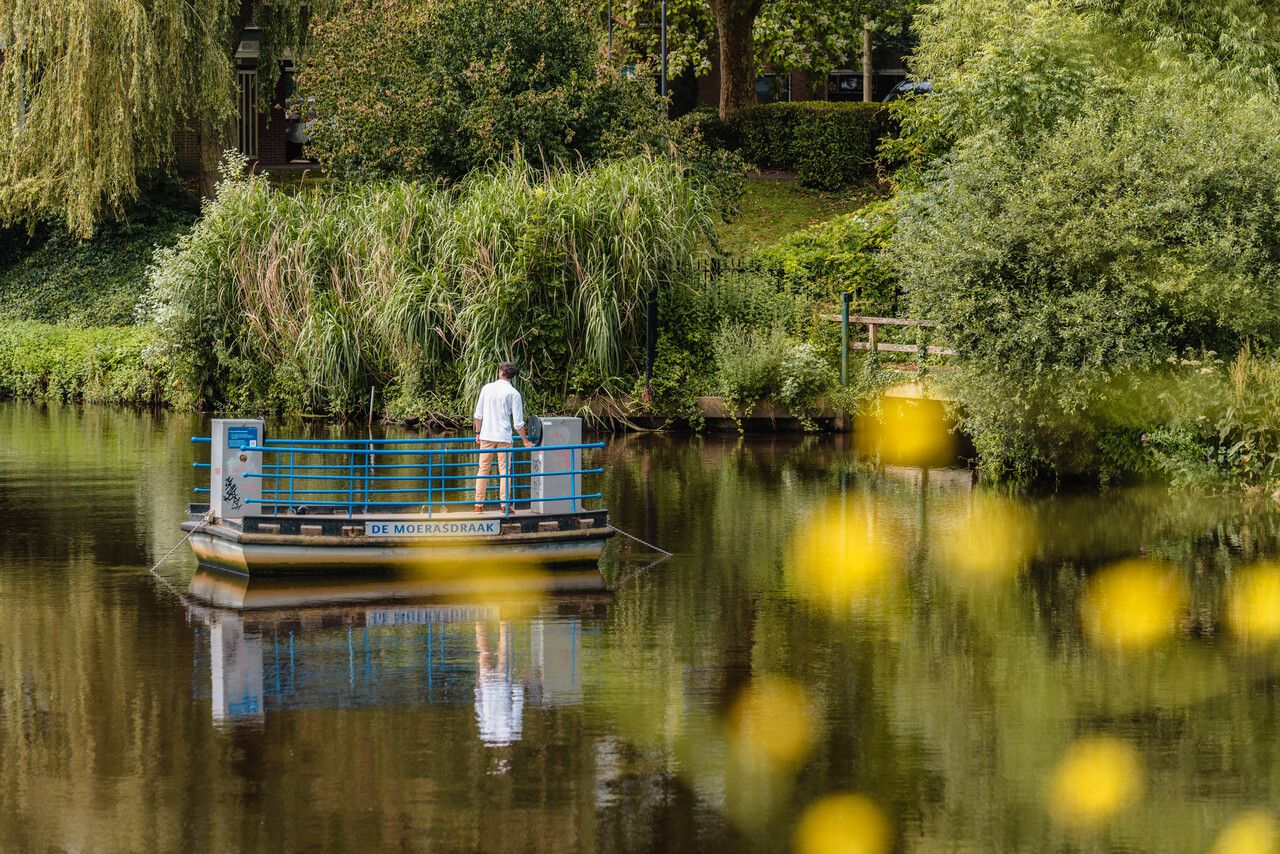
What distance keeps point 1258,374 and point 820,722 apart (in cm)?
1287

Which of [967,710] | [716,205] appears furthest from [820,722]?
[716,205]

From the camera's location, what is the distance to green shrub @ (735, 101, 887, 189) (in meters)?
42.6

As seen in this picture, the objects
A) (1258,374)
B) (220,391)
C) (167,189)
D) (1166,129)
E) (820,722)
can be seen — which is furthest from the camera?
(167,189)

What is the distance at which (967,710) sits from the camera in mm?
10547

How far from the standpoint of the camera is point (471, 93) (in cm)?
3369

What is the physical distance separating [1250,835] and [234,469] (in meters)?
9.64

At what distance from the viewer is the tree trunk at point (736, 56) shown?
144 ft

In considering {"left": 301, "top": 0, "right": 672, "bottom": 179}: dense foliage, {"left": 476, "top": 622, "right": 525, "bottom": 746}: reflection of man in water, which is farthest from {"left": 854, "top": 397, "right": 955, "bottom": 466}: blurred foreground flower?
{"left": 476, "top": 622, "right": 525, "bottom": 746}: reflection of man in water

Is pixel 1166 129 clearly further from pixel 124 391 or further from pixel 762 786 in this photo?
pixel 124 391

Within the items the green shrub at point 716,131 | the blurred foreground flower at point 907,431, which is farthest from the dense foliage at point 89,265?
the blurred foreground flower at point 907,431

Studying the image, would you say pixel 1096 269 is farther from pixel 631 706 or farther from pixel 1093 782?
pixel 1093 782

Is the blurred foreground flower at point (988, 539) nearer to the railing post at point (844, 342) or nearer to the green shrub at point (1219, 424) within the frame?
the green shrub at point (1219, 424)

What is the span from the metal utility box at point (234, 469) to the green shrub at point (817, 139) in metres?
28.8

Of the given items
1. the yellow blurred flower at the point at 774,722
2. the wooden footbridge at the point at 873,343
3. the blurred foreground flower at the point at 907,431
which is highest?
the wooden footbridge at the point at 873,343
